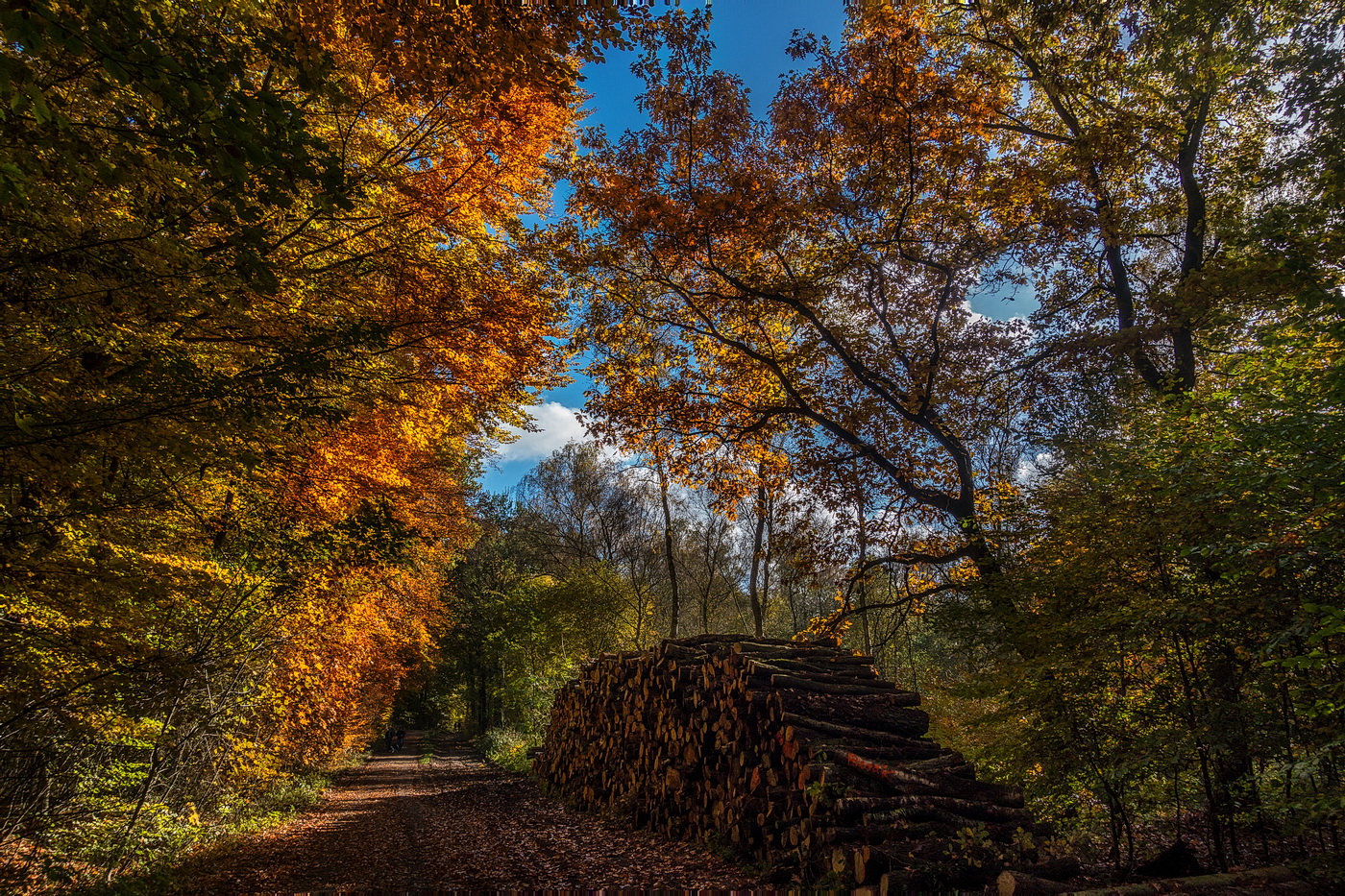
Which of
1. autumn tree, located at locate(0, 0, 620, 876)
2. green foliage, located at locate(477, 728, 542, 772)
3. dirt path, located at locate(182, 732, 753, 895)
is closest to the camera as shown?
autumn tree, located at locate(0, 0, 620, 876)

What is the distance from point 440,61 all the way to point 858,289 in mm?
6989

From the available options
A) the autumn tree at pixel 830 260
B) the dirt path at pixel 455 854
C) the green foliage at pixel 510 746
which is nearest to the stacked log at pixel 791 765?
the dirt path at pixel 455 854

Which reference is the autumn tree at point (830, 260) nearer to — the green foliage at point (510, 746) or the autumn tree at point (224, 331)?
the autumn tree at point (224, 331)

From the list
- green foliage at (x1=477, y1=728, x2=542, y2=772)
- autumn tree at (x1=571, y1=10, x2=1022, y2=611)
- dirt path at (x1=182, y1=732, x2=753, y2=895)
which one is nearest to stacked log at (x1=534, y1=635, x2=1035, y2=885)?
dirt path at (x1=182, y1=732, x2=753, y2=895)

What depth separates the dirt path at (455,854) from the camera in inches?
235

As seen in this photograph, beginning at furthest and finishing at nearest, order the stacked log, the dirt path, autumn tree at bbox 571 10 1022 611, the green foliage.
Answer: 1. the green foliage
2. autumn tree at bbox 571 10 1022 611
3. the dirt path
4. the stacked log

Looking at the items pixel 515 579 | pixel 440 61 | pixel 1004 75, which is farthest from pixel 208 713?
pixel 515 579

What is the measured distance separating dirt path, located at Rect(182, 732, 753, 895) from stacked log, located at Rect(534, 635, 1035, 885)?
50 centimetres

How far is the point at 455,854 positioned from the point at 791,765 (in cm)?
476

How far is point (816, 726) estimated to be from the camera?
18.9 ft

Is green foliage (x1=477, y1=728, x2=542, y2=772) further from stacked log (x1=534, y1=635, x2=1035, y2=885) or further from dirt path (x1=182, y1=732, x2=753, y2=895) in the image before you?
stacked log (x1=534, y1=635, x2=1035, y2=885)

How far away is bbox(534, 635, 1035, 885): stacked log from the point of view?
4574 mm

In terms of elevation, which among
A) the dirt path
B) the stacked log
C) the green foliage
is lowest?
the green foliage

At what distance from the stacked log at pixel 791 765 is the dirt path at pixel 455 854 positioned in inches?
19.9
